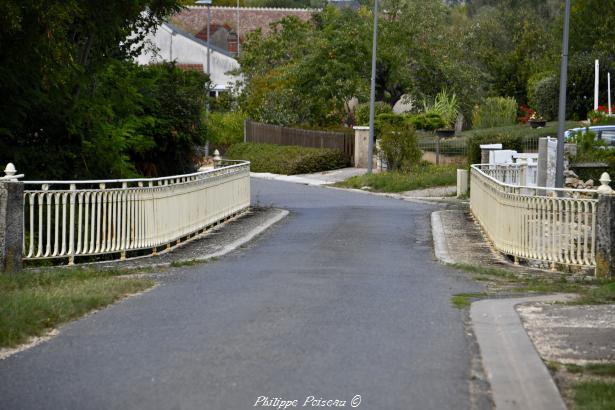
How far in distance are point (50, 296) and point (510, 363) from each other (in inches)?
198

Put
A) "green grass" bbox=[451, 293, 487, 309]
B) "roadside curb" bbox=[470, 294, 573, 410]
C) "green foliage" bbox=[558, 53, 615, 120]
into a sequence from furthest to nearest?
"green foliage" bbox=[558, 53, 615, 120] < "green grass" bbox=[451, 293, 487, 309] < "roadside curb" bbox=[470, 294, 573, 410]

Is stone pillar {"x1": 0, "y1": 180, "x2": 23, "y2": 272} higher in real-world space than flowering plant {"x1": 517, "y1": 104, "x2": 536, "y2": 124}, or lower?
lower

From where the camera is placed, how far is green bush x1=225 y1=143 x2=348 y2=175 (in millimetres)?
52844

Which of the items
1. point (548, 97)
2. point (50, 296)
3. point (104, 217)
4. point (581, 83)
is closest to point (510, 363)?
point (50, 296)

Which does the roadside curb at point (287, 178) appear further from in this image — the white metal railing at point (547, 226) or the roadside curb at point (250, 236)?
the white metal railing at point (547, 226)

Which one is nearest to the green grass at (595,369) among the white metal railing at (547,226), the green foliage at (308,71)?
the white metal railing at (547,226)

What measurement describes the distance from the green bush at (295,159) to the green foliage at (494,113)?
10382 mm

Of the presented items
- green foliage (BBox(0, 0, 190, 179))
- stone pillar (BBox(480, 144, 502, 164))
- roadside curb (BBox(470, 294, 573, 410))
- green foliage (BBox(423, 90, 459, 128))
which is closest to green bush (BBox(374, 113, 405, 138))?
green foliage (BBox(423, 90, 459, 128))

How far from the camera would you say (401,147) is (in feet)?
146

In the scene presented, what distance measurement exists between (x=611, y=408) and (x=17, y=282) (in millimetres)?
7955

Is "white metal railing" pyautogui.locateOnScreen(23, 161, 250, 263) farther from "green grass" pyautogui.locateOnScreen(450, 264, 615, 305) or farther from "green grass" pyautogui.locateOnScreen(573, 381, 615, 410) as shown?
"green grass" pyautogui.locateOnScreen(573, 381, 615, 410)

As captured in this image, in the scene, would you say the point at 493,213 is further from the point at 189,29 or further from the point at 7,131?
the point at 189,29

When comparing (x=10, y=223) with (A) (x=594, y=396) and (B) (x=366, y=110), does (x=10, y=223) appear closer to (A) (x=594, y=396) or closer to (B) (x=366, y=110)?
(A) (x=594, y=396)

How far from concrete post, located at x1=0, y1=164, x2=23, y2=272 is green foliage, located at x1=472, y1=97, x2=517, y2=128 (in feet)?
154
